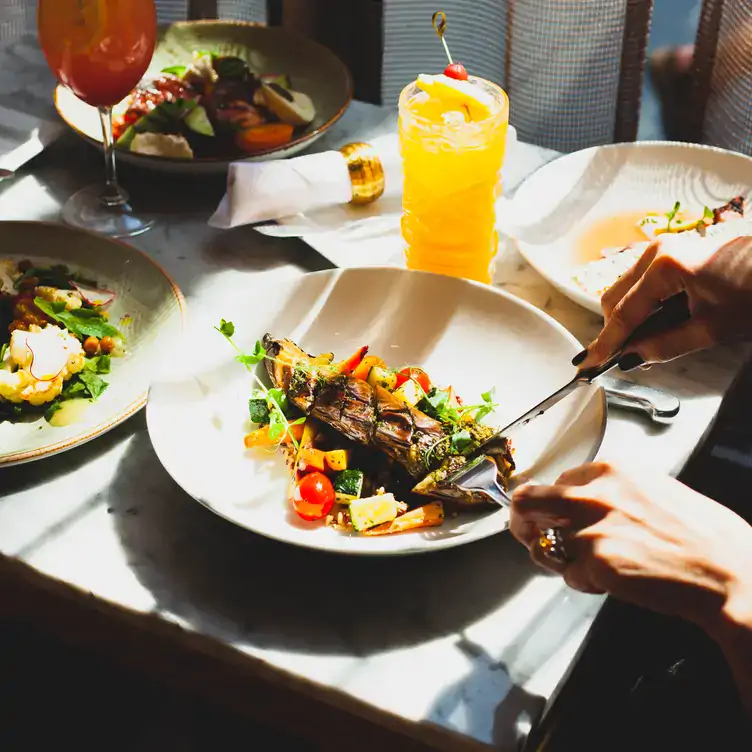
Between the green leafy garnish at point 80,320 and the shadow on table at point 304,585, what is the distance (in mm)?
279

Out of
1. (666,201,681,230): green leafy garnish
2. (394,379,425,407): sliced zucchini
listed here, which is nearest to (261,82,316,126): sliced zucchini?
(666,201,681,230): green leafy garnish

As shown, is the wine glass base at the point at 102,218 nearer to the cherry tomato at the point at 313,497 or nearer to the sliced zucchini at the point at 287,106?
the sliced zucchini at the point at 287,106

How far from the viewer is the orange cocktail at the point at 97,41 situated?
137 cm

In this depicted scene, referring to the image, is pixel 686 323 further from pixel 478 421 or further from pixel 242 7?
pixel 242 7

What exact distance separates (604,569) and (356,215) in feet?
2.97

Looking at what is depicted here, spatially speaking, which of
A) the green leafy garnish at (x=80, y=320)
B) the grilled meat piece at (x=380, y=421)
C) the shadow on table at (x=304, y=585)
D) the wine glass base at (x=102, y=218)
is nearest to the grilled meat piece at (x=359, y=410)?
the grilled meat piece at (x=380, y=421)

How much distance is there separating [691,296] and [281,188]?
0.72 meters

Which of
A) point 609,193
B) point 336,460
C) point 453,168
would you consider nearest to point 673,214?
point 609,193

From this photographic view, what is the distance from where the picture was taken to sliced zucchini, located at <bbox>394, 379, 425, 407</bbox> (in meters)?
1.12

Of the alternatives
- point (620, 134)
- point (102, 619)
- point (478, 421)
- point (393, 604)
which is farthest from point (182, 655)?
point (620, 134)

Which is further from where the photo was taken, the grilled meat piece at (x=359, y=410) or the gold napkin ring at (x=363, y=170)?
the gold napkin ring at (x=363, y=170)

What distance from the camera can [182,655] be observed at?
1024 mm

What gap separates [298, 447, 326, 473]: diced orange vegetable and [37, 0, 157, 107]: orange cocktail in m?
0.71

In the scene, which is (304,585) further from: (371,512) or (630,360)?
(630,360)
